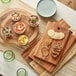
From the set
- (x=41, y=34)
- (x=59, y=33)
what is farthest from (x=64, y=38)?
(x=41, y=34)

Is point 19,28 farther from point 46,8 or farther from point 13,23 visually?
point 46,8

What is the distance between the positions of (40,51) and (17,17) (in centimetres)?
31

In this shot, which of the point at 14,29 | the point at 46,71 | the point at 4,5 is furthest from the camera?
the point at 4,5

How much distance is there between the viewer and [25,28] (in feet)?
5.31

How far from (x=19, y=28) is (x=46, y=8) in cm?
26

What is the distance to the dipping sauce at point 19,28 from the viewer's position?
160cm

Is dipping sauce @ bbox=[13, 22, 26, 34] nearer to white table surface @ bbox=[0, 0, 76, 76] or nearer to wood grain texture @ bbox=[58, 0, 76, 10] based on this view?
white table surface @ bbox=[0, 0, 76, 76]

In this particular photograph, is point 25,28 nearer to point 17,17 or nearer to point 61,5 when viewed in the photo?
point 17,17

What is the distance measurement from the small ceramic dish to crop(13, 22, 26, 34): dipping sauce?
16 cm

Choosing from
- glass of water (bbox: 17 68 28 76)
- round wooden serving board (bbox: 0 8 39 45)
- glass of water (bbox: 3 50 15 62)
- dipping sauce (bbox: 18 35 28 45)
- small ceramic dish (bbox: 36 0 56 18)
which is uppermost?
small ceramic dish (bbox: 36 0 56 18)

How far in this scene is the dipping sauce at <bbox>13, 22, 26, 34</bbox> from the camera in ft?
5.24

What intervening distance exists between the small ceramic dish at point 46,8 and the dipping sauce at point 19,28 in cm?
16

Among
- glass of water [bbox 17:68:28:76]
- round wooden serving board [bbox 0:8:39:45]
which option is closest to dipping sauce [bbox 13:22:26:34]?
round wooden serving board [bbox 0:8:39:45]

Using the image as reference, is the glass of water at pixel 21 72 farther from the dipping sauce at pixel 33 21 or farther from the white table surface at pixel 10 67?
the dipping sauce at pixel 33 21
